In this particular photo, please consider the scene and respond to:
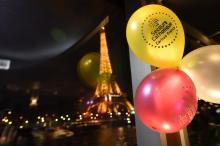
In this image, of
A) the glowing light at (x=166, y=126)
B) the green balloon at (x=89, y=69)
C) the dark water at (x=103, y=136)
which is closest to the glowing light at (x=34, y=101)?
the dark water at (x=103, y=136)

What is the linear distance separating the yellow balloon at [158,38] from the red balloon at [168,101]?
10cm

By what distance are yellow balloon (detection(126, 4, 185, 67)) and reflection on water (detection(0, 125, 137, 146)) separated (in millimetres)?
951

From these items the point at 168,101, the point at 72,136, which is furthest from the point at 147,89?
the point at 72,136

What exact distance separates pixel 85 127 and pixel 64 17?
1320mm

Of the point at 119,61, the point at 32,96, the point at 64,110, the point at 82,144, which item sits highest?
the point at 119,61

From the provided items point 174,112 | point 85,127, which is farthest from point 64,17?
point 174,112

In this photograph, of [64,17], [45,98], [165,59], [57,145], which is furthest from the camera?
[64,17]

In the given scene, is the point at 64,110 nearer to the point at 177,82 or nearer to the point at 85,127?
the point at 85,127

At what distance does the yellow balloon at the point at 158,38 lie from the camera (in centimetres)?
102

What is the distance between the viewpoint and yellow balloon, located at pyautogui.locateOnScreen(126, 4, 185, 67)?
102cm

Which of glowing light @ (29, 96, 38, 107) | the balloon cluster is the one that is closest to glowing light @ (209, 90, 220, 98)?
the balloon cluster

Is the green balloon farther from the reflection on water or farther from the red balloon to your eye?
the red balloon

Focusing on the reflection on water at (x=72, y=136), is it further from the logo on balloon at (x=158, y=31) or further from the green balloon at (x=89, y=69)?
the logo on balloon at (x=158, y=31)

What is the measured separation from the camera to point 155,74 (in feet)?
3.23
